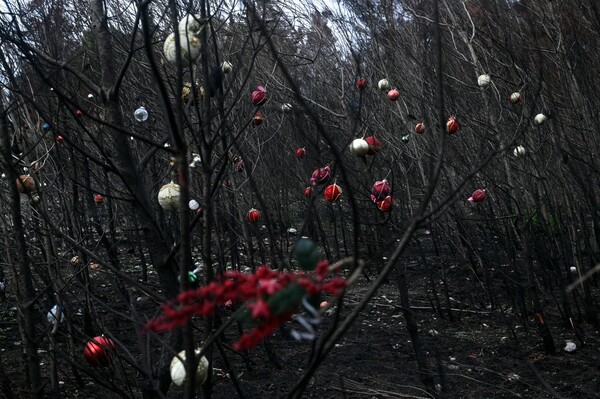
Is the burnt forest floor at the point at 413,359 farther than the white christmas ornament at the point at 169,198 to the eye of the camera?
Yes

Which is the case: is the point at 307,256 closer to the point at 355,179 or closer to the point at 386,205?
the point at 386,205

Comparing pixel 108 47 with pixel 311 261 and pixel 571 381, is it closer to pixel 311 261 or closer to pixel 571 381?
pixel 311 261

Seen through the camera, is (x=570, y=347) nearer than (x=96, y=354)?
No

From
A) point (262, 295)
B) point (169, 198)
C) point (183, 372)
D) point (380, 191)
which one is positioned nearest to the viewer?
point (262, 295)

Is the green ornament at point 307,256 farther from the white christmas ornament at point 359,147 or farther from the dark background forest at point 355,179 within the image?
the white christmas ornament at point 359,147

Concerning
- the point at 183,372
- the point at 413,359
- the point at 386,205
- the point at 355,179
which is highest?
the point at 355,179

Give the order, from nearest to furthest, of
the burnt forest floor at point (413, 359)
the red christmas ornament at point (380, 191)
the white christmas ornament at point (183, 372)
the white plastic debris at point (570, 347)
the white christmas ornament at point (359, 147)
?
the white christmas ornament at point (183, 372), the white christmas ornament at point (359, 147), the red christmas ornament at point (380, 191), the burnt forest floor at point (413, 359), the white plastic debris at point (570, 347)

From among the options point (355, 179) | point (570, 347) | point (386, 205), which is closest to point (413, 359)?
point (570, 347)

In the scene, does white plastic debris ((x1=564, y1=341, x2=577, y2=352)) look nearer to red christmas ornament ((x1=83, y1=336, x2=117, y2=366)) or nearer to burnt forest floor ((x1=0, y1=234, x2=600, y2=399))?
burnt forest floor ((x1=0, y1=234, x2=600, y2=399))

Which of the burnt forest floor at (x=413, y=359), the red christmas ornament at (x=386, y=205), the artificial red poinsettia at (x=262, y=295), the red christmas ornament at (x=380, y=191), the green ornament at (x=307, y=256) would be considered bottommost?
the burnt forest floor at (x=413, y=359)

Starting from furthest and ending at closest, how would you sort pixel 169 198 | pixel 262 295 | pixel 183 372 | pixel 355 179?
pixel 355 179 → pixel 169 198 → pixel 183 372 → pixel 262 295

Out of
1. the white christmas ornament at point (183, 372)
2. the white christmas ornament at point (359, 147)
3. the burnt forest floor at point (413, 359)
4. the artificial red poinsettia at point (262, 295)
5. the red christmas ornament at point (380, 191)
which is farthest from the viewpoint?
the burnt forest floor at point (413, 359)

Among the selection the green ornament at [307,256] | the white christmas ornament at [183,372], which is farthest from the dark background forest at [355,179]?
the green ornament at [307,256]

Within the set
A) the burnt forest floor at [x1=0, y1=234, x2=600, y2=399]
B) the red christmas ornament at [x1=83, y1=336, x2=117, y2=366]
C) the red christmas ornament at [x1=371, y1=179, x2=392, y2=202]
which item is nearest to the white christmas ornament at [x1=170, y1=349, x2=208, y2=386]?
the red christmas ornament at [x1=83, y1=336, x2=117, y2=366]
